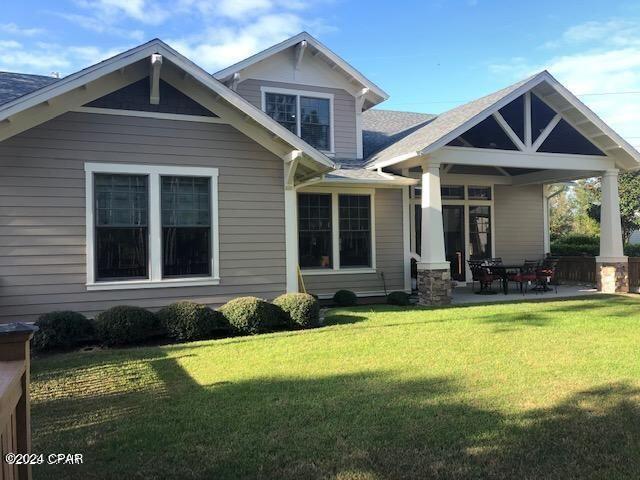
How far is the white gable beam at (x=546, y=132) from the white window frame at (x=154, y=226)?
25.3 ft

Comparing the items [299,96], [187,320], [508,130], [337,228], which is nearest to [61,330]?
[187,320]

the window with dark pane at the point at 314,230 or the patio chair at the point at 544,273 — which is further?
the patio chair at the point at 544,273

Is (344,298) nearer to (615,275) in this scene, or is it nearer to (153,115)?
(153,115)

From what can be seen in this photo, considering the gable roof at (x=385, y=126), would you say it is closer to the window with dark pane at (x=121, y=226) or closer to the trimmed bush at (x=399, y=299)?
the trimmed bush at (x=399, y=299)

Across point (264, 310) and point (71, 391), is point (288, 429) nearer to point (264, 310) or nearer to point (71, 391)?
point (71, 391)

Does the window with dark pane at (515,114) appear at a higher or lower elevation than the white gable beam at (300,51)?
lower

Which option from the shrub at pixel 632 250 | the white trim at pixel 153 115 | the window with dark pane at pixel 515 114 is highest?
the window with dark pane at pixel 515 114

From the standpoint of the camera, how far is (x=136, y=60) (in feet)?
27.0

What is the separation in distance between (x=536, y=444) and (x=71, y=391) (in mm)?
4725

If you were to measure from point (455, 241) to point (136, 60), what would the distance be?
10685 mm

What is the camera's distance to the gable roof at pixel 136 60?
25.1 ft

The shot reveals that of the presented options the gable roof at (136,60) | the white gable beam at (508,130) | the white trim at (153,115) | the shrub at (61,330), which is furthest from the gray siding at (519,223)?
the shrub at (61,330)

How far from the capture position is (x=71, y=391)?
573cm

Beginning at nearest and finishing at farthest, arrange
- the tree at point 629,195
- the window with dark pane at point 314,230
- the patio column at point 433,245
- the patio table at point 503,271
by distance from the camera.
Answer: the patio column at point 433,245, the window with dark pane at point 314,230, the patio table at point 503,271, the tree at point 629,195
